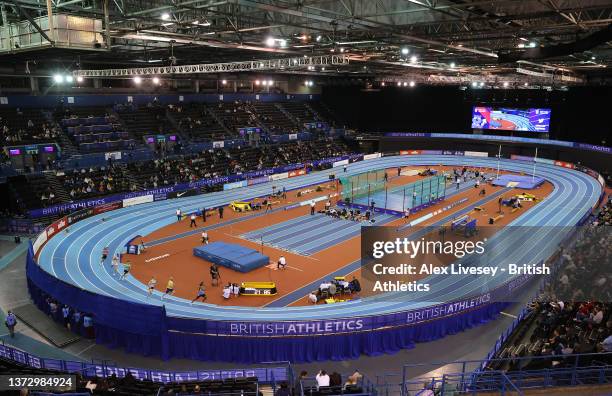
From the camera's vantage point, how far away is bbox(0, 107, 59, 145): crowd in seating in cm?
3988

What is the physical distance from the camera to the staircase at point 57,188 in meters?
37.5

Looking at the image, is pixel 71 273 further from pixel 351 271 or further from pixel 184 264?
pixel 351 271

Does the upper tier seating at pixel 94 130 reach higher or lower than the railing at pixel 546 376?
higher

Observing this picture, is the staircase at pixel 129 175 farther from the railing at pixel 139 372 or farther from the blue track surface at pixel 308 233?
the railing at pixel 139 372

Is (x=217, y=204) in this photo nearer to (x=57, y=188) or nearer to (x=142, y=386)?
(x=57, y=188)

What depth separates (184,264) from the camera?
2727 cm

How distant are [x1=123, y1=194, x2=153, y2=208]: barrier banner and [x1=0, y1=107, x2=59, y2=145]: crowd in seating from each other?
10373 mm

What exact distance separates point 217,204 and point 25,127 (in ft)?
60.4

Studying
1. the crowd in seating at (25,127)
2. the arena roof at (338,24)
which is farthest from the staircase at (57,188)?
the arena roof at (338,24)

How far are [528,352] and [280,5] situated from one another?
1426 centimetres

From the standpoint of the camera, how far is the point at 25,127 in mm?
41562

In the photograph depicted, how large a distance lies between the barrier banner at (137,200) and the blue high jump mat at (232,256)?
13.3 metres

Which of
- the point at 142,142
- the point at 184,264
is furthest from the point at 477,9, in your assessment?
the point at 142,142

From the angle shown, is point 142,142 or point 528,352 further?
point 142,142
